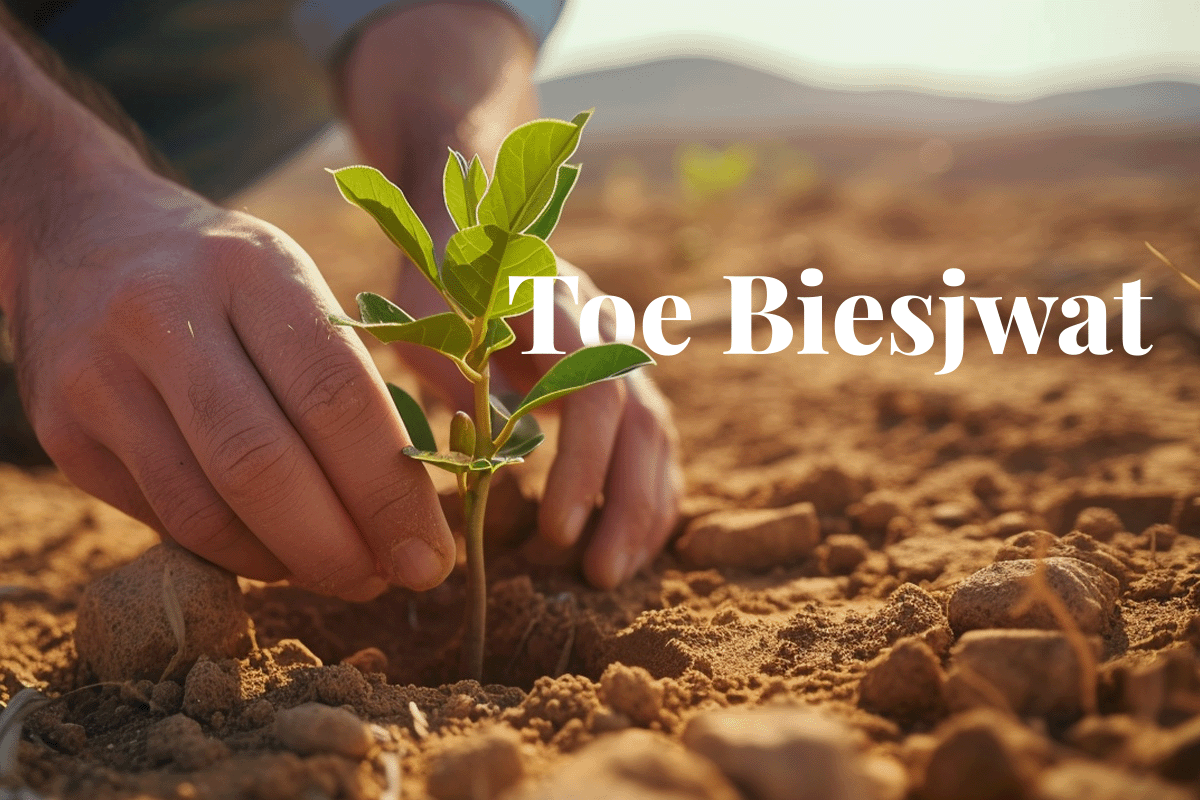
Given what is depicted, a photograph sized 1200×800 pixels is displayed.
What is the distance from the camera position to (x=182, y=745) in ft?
3.51

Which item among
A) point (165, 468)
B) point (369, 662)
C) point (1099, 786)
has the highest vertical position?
point (165, 468)

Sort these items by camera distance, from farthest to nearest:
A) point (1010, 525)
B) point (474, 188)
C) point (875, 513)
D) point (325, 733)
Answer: point (875, 513), point (1010, 525), point (474, 188), point (325, 733)

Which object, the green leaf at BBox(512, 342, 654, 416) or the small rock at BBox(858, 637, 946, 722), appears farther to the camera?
the green leaf at BBox(512, 342, 654, 416)

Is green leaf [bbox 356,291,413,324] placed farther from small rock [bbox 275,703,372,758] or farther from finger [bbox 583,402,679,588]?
finger [bbox 583,402,679,588]

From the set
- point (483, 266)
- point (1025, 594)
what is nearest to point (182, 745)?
point (483, 266)

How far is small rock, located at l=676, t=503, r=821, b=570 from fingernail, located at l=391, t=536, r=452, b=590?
71cm

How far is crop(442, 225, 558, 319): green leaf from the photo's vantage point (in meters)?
1.11

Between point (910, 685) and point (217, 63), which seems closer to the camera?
point (910, 685)

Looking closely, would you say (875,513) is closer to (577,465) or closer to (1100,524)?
(1100,524)

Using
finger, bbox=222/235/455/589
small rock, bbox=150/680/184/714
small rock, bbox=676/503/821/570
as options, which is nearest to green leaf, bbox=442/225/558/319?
finger, bbox=222/235/455/589

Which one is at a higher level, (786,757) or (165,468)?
(165,468)

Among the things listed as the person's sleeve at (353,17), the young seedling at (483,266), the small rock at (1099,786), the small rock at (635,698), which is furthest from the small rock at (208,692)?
the person's sleeve at (353,17)

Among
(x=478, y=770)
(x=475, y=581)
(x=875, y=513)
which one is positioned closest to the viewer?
(x=478, y=770)

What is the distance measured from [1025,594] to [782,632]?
394 mm
